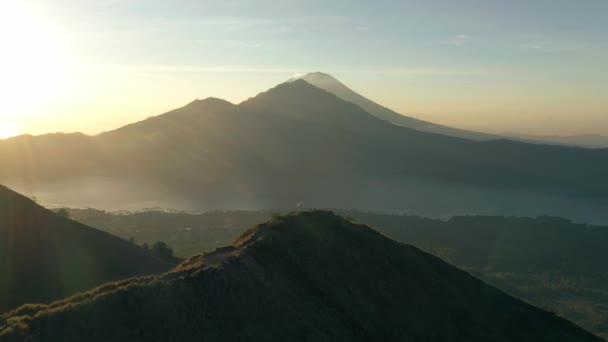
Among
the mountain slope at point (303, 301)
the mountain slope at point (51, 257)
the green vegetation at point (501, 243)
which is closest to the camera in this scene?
the mountain slope at point (303, 301)

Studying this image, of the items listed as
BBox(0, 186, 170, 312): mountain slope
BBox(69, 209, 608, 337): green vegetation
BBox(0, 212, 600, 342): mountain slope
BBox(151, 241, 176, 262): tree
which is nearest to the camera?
BBox(0, 212, 600, 342): mountain slope

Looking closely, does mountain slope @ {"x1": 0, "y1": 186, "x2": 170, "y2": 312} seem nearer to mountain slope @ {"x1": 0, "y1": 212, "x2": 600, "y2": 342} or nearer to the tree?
the tree

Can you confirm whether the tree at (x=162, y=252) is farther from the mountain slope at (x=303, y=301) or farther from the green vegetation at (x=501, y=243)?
the green vegetation at (x=501, y=243)

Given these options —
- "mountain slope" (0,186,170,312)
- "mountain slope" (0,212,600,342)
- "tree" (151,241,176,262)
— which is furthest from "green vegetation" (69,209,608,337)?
"mountain slope" (0,212,600,342)

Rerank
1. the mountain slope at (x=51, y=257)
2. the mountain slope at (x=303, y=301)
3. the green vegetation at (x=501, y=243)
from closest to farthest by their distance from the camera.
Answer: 1. the mountain slope at (x=303, y=301)
2. the mountain slope at (x=51, y=257)
3. the green vegetation at (x=501, y=243)

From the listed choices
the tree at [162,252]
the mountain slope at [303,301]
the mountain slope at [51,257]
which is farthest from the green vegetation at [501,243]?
the mountain slope at [303,301]

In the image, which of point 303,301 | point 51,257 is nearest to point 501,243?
point 51,257
